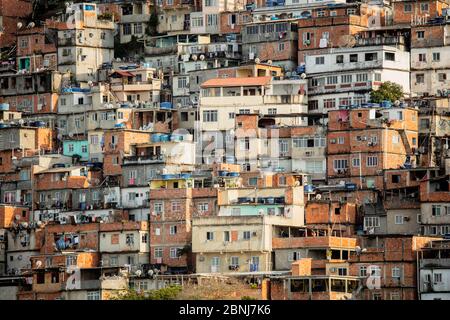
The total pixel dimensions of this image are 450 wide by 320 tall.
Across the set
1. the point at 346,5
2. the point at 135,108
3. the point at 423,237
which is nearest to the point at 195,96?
the point at 135,108

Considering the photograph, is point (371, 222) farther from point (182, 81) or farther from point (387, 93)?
point (182, 81)

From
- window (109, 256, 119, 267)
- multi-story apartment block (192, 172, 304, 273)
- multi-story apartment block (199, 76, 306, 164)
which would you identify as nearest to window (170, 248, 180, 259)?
multi-story apartment block (192, 172, 304, 273)

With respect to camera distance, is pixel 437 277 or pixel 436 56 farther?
pixel 436 56

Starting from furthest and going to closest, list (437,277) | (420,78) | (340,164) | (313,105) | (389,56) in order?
1. (420,78)
2. (313,105)
3. (389,56)
4. (340,164)
5. (437,277)

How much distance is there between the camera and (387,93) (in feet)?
240

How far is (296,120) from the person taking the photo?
7450cm

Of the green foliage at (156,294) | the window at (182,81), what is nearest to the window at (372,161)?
the green foliage at (156,294)

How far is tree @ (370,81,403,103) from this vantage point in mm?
73125

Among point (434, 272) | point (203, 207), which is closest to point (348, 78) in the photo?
point (203, 207)

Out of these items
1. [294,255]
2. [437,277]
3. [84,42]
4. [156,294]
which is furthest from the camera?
[84,42]

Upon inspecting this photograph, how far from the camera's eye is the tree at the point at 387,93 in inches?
2879

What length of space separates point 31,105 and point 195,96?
792 centimetres

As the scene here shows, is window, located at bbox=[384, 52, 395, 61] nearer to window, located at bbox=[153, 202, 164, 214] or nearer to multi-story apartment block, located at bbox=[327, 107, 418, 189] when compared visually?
multi-story apartment block, located at bbox=[327, 107, 418, 189]
